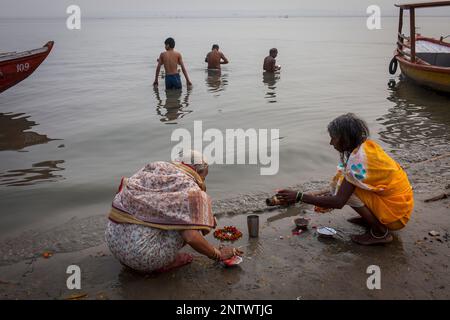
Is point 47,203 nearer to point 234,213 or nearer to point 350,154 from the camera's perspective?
point 234,213

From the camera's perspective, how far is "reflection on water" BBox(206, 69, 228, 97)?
13.1 meters

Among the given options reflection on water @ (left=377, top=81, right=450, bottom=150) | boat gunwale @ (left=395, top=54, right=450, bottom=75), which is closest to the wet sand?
reflection on water @ (left=377, top=81, right=450, bottom=150)

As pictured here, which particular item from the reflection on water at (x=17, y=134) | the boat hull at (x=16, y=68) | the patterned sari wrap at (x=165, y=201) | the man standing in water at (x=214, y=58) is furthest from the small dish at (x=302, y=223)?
the man standing in water at (x=214, y=58)

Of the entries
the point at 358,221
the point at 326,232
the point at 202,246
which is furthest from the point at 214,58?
the point at 202,246

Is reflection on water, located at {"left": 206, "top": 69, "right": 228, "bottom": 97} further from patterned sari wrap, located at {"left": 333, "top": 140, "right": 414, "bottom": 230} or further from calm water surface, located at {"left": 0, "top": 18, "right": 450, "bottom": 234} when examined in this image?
patterned sari wrap, located at {"left": 333, "top": 140, "right": 414, "bottom": 230}

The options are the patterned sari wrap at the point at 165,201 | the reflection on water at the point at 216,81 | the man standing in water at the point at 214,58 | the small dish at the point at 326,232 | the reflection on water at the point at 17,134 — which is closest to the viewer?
the patterned sari wrap at the point at 165,201

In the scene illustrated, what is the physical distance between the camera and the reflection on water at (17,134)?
25.8ft

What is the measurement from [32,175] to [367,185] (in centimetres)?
476

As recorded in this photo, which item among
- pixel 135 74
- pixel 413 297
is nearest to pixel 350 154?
pixel 413 297

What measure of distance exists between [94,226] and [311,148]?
3.97m

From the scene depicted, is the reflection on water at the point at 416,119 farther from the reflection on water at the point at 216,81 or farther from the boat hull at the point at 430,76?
the reflection on water at the point at 216,81

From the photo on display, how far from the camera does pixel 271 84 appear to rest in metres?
14.2

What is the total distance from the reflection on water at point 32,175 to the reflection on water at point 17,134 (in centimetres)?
145
